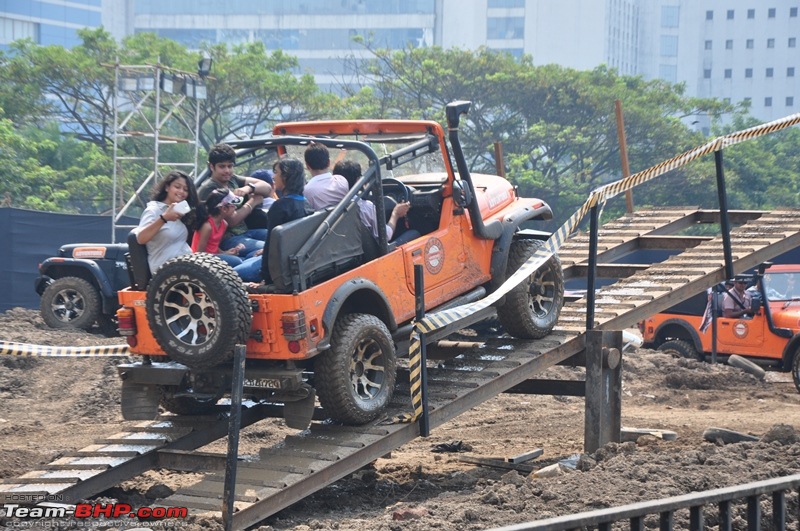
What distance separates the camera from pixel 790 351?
51.9 ft

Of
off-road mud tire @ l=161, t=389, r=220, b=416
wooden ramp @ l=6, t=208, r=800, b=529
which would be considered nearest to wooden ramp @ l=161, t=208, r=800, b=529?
wooden ramp @ l=6, t=208, r=800, b=529

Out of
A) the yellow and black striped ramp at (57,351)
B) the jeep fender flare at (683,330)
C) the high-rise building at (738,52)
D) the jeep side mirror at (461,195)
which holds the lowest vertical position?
the jeep fender flare at (683,330)

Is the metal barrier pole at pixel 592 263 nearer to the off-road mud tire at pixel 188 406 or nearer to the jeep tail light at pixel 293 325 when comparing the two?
the jeep tail light at pixel 293 325

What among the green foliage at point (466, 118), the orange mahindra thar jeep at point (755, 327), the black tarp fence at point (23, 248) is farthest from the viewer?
the green foliage at point (466, 118)

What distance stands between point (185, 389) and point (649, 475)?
10.7 ft

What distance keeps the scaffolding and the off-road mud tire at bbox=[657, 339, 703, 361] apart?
27.9 feet

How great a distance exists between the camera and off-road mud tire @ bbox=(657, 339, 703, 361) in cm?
1814

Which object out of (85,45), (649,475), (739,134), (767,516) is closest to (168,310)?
(649,475)

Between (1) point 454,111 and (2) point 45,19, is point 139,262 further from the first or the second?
(2) point 45,19

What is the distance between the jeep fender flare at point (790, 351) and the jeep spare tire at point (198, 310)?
1019 cm

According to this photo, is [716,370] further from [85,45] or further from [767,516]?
[85,45]

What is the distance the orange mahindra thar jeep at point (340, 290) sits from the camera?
768 centimetres

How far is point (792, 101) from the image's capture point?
96375 mm

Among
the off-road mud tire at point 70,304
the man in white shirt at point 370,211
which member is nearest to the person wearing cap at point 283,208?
the man in white shirt at point 370,211
